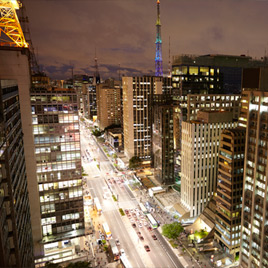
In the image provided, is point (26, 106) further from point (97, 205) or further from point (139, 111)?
point (139, 111)

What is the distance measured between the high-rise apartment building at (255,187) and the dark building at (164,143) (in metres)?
48.5

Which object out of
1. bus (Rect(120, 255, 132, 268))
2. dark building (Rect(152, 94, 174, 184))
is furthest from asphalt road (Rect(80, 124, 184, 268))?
dark building (Rect(152, 94, 174, 184))

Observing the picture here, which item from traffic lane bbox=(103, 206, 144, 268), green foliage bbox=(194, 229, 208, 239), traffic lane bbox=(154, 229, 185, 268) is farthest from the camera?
green foliage bbox=(194, 229, 208, 239)

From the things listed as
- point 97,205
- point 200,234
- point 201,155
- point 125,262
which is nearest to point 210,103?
point 201,155

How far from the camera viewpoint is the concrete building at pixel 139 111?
141 m

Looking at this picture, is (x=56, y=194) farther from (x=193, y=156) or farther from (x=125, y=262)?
(x=193, y=156)

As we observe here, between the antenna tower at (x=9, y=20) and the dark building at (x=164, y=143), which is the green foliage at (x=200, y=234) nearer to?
the dark building at (x=164, y=143)

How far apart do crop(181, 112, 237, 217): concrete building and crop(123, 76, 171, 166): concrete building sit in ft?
171

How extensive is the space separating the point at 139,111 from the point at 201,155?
209 feet

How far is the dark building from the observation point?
10994 cm

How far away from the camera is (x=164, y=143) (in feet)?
369

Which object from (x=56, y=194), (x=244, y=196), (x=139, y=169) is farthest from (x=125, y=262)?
(x=139, y=169)

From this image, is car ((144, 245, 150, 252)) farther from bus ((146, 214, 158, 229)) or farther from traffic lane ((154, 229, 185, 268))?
bus ((146, 214, 158, 229))

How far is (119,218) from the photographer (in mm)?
91938
